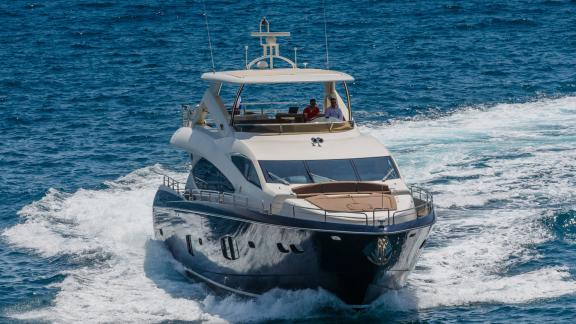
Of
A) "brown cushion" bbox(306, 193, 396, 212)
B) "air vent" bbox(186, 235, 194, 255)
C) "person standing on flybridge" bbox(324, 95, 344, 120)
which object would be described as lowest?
"air vent" bbox(186, 235, 194, 255)

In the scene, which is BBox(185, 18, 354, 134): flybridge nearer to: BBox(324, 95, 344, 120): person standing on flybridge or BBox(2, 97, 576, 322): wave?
BBox(324, 95, 344, 120): person standing on flybridge

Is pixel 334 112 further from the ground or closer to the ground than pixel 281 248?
further from the ground

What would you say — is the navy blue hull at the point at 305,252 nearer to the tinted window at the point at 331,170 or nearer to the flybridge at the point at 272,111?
the tinted window at the point at 331,170

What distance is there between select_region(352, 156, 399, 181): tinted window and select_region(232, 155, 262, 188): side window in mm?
2499

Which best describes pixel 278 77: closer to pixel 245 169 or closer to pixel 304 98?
pixel 245 169

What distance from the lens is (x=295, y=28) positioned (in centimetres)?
7906

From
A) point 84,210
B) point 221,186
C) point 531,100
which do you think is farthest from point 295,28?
point 221,186

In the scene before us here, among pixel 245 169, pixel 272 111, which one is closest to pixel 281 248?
pixel 245 169

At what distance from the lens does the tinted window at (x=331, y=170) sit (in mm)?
29047

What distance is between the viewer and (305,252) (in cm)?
2730

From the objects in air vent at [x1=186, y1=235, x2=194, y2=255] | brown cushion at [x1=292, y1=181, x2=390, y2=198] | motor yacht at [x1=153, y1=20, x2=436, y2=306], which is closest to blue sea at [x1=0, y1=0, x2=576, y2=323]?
motor yacht at [x1=153, y1=20, x2=436, y2=306]

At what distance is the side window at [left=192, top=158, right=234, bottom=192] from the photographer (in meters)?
30.5

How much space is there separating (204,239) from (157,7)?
195ft

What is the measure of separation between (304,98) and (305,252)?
30.0 meters
